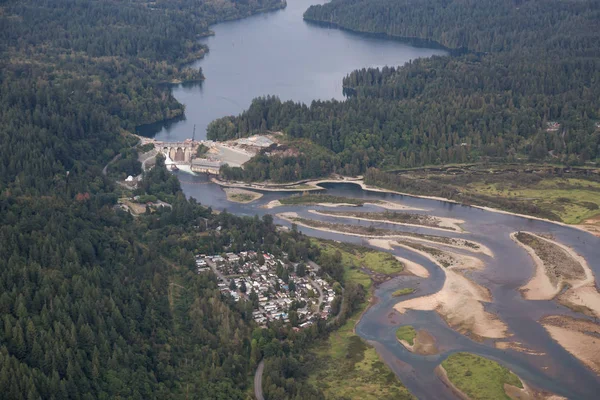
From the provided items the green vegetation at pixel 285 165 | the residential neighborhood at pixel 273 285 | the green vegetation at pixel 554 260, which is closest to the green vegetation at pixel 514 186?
the green vegetation at pixel 285 165

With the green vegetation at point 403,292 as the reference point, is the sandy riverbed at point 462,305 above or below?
above

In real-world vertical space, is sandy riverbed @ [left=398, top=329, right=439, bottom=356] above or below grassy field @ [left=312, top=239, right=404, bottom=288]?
above

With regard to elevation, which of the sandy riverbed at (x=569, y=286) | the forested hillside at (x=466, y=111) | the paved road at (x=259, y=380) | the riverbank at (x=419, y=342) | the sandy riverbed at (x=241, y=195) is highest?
the forested hillside at (x=466, y=111)

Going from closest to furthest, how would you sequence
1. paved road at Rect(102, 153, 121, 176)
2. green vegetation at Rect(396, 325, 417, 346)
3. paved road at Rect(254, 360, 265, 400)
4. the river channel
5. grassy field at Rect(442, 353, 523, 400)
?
1. paved road at Rect(254, 360, 265, 400)
2. grassy field at Rect(442, 353, 523, 400)
3. the river channel
4. green vegetation at Rect(396, 325, 417, 346)
5. paved road at Rect(102, 153, 121, 176)

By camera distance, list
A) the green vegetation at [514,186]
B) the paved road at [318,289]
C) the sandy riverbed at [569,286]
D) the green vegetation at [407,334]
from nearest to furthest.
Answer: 1. the green vegetation at [407,334]
2. the paved road at [318,289]
3. the sandy riverbed at [569,286]
4. the green vegetation at [514,186]

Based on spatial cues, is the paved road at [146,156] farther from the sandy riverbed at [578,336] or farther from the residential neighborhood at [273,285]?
the sandy riverbed at [578,336]

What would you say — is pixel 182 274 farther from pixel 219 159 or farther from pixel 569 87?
pixel 569 87

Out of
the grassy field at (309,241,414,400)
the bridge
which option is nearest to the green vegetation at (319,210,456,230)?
the grassy field at (309,241,414,400)

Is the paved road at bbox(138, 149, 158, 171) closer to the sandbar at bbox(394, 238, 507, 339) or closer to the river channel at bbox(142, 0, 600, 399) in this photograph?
the river channel at bbox(142, 0, 600, 399)
